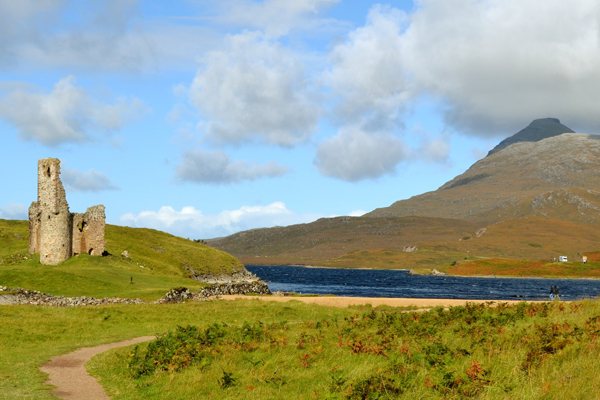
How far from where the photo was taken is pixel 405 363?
1546cm

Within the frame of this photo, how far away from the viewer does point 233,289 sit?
207 feet

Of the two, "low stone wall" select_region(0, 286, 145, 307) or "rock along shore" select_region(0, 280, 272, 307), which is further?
"low stone wall" select_region(0, 286, 145, 307)

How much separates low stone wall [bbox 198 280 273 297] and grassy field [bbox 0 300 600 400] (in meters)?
27.7

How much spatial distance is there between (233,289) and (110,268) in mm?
13973

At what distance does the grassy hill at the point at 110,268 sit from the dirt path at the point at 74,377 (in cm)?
2391

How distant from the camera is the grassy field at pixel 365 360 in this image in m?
13.2

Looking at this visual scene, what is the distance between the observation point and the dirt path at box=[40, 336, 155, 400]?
1653 centimetres

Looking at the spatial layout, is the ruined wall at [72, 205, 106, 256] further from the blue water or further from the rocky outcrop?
the blue water

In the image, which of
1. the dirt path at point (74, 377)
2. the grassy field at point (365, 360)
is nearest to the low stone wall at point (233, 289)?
the grassy field at point (365, 360)

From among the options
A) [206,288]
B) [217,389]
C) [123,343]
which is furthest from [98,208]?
[217,389]

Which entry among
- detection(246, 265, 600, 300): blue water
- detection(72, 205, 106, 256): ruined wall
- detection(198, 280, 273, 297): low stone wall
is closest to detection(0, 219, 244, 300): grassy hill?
detection(72, 205, 106, 256): ruined wall

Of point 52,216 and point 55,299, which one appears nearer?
point 55,299

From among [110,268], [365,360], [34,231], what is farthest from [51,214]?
[365,360]

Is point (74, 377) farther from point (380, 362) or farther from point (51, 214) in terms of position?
point (51, 214)
